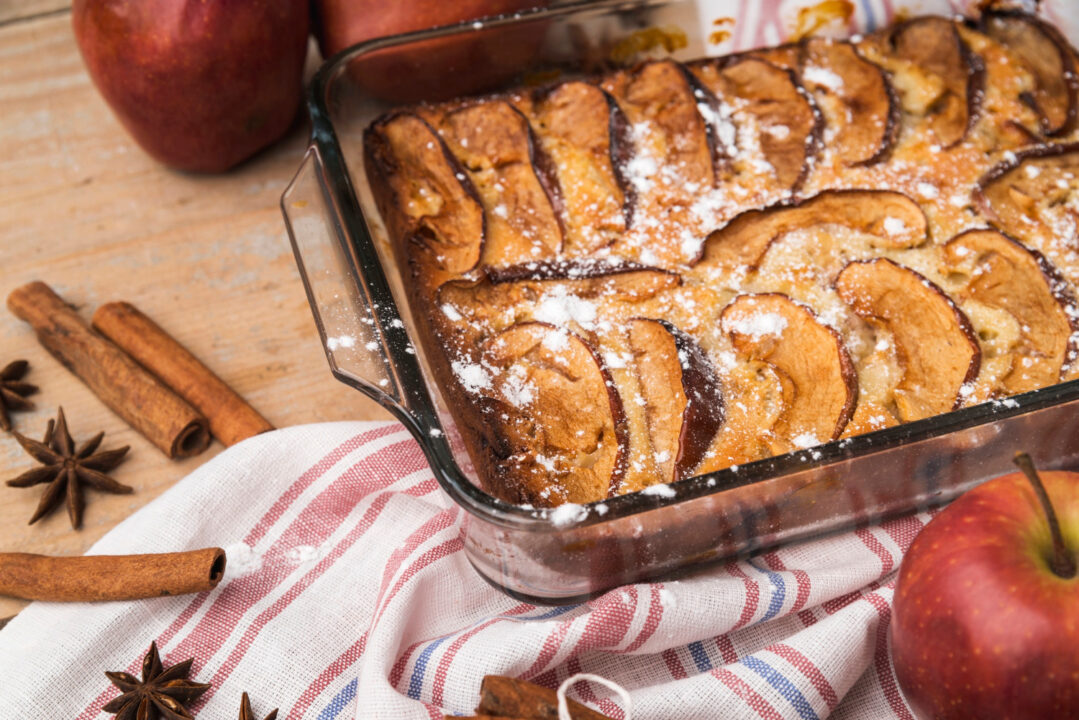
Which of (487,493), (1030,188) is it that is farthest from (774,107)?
(487,493)

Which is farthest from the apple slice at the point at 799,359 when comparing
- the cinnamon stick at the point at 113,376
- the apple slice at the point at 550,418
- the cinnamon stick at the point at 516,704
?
the cinnamon stick at the point at 113,376

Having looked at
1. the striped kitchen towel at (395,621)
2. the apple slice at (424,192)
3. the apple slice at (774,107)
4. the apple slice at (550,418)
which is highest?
the apple slice at (774,107)

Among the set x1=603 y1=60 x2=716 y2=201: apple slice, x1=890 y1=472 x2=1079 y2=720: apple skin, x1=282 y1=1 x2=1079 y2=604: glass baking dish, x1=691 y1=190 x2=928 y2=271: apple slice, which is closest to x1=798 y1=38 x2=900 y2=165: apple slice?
x1=691 y1=190 x2=928 y2=271: apple slice

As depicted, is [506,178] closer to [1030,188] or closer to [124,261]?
[124,261]

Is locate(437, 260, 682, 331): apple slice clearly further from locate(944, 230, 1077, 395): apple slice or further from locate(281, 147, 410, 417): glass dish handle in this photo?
locate(944, 230, 1077, 395): apple slice

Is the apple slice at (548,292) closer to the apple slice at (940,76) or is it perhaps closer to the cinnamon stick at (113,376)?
the cinnamon stick at (113,376)

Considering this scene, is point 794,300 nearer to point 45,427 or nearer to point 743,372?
point 743,372
